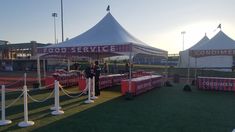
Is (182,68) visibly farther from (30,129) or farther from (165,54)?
(30,129)

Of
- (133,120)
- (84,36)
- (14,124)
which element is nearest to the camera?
(14,124)

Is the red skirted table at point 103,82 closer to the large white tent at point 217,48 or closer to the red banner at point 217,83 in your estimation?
the red banner at point 217,83

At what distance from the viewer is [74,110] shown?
8.96 meters

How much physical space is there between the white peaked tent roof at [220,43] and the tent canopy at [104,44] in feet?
9.95

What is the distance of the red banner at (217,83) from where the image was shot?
46.6 feet

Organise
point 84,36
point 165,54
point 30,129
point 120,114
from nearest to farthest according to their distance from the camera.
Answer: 1. point 30,129
2. point 120,114
3. point 84,36
4. point 165,54

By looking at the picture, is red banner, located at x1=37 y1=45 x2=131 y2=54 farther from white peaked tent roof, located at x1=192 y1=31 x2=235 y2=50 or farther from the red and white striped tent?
white peaked tent roof, located at x1=192 y1=31 x2=235 y2=50

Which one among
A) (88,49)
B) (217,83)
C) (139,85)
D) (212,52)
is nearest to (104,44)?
(88,49)

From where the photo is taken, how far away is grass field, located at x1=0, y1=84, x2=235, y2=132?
6.78 meters

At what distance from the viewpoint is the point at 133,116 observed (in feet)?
26.6

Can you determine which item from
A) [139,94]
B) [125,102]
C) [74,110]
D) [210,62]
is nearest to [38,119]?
[74,110]

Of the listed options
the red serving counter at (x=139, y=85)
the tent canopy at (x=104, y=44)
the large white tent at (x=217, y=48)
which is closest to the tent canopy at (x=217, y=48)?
the large white tent at (x=217, y=48)

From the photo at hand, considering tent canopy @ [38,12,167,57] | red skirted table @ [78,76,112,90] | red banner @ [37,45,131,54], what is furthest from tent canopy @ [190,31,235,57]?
red banner @ [37,45,131,54]

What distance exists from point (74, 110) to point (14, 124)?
2.38 metres
